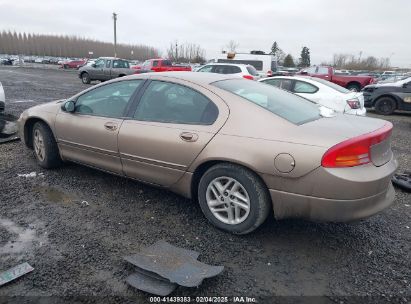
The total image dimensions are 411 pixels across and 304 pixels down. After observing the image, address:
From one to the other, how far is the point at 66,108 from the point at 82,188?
0.99 m

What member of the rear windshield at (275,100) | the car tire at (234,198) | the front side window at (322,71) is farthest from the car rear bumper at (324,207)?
the front side window at (322,71)

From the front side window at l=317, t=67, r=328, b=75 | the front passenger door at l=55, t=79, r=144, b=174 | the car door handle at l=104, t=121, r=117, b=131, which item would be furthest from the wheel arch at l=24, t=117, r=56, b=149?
the front side window at l=317, t=67, r=328, b=75

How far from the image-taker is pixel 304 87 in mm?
8742

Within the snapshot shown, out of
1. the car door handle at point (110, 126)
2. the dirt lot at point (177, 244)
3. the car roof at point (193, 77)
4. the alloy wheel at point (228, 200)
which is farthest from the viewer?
the car door handle at point (110, 126)

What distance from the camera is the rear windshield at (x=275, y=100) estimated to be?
315cm

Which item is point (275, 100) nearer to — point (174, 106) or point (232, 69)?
point (174, 106)

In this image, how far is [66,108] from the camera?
4160mm

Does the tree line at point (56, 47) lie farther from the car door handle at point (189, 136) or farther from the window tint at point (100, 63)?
the car door handle at point (189, 136)

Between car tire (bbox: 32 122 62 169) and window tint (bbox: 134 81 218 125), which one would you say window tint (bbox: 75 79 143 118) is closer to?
window tint (bbox: 134 81 218 125)

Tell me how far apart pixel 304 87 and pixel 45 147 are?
647cm

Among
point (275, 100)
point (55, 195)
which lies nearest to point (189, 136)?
point (275, 100)

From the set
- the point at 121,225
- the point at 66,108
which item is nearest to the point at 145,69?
the point at 66,108

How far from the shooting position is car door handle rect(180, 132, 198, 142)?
313cm

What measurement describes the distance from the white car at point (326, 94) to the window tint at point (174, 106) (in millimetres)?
5290
